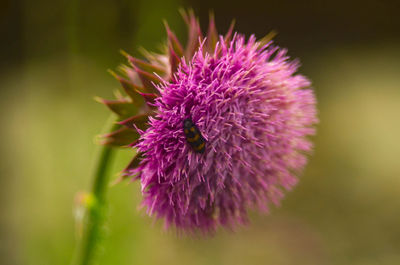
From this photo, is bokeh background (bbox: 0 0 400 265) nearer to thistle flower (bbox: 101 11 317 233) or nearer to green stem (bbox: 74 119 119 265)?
green stem (bbox: 74 119 119 265)

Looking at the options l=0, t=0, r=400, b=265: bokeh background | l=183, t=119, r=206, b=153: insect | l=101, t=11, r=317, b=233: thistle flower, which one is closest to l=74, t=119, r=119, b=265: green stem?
l=101, t=11, r=317, b=233: thistle flower

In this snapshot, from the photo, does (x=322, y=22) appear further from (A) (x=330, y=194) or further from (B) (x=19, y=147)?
(B) (x=19, y=147)

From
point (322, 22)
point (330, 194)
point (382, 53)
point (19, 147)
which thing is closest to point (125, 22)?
point (19, 147)

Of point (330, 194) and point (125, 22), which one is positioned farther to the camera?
point (330, 194)

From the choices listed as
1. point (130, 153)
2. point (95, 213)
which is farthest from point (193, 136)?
point (130, 153)

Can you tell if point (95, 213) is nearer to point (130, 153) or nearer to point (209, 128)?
point (209, 128)

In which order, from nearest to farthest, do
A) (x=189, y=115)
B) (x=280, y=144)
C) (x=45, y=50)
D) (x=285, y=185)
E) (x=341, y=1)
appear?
(x=189, y=115), (x=280, y=144), (x=285, y=185), (x=45, y=50), (x=341, y=1)
